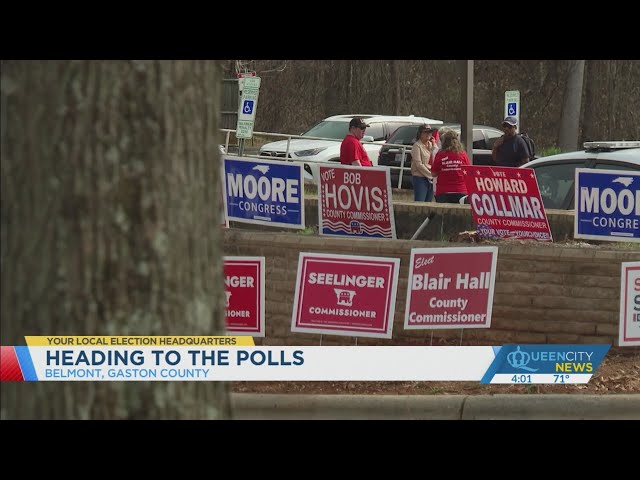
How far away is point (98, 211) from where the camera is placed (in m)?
3.01

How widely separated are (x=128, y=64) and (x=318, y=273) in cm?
585

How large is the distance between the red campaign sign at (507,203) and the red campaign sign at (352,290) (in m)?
1.61

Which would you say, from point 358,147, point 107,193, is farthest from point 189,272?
point 358,147

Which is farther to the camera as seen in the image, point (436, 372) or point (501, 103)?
point (501, 103)

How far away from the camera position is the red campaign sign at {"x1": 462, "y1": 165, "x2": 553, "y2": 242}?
386 inches

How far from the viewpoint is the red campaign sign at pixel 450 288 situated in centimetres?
862

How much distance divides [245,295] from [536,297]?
7.40 feet

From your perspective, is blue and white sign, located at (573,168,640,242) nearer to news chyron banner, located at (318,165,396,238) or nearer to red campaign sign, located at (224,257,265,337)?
news chyron banner, located at (318,165,396,238)

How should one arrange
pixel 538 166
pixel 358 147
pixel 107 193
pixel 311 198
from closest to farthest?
pixel 107 193 → pixel 538 166 → pixel 311 198 → pixel 358 147

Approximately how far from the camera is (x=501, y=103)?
39531 millimetres

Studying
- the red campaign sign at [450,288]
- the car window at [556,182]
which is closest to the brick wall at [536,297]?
the red campaign sign at [450,288]

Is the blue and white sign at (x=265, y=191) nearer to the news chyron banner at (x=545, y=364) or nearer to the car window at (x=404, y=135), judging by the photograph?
the news chyron banner at (x=545, y=364)

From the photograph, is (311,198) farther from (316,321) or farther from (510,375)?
(510,375)

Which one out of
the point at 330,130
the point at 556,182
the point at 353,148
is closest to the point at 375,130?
the point at 330,130
